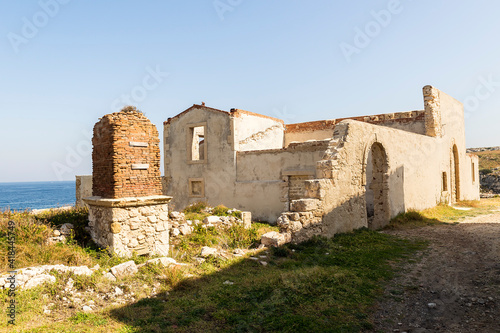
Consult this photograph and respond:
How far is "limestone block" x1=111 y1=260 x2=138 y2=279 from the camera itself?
5.71m

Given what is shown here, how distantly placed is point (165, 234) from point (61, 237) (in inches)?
88.8

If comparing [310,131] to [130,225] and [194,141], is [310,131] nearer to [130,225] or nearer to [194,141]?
[194,141]

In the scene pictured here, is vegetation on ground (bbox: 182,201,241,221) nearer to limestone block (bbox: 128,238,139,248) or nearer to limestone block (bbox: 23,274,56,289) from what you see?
limestone block (bbox: 128,238,139,248)

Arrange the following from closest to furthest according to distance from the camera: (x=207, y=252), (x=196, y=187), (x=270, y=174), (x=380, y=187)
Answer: (x=207, y=252) → (x=380, y=187) → (x=270, y=174) → (x=196, y=187)

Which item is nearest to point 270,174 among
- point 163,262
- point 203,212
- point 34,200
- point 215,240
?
point 203,212

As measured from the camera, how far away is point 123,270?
5.81 meters

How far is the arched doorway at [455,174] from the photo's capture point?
58.6 feet

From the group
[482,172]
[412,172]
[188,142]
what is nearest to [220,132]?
[188,142]

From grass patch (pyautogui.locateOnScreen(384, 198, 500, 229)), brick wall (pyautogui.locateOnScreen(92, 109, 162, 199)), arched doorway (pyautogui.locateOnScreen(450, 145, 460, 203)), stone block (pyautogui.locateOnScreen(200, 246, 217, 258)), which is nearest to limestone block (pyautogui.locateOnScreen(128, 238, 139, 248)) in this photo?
brick wall (pyautogui.locateOnScreen(92, 109, 162, 199))

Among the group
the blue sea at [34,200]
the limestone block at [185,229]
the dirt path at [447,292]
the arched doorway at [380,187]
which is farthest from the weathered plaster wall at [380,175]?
the blue sea at [34,200]

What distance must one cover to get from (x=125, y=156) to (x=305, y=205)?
4391 mm

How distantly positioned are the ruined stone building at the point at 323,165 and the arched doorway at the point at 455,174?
2.1 inches

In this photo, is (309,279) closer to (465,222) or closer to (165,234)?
(165,234)

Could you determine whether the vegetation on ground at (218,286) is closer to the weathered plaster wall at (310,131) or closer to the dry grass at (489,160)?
the weathered plaster wall at (310,131)
